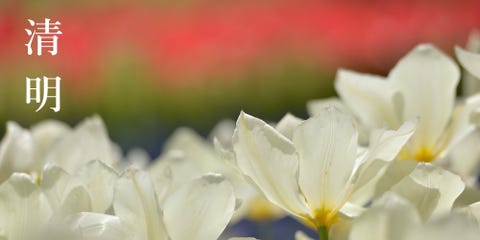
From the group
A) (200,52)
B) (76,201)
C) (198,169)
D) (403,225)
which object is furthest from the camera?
(200,52)

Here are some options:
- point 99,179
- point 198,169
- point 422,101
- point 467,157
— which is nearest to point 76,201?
point 99,179

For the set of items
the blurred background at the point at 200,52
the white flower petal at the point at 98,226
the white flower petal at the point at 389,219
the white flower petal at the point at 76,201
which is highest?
the white flower petal at the point at 389,219

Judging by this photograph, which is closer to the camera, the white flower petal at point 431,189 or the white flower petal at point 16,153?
the white flower petal at point 431,189

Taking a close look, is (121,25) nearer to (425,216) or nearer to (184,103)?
(184,103)

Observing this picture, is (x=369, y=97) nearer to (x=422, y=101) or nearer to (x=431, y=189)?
(x=422, y=101)

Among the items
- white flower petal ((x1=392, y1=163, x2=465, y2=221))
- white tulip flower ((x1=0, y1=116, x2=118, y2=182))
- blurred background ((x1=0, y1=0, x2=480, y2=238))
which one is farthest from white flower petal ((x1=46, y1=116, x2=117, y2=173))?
blurred background ((x1=0, y1=0, x2=480, y2=238))

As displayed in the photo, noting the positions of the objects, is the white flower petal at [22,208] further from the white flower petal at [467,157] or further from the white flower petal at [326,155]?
the white flower petal at [467,157]

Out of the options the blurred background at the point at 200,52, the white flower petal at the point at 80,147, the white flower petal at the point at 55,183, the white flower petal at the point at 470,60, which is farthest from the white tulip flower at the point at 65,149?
the blurred background at the point at 200,52
